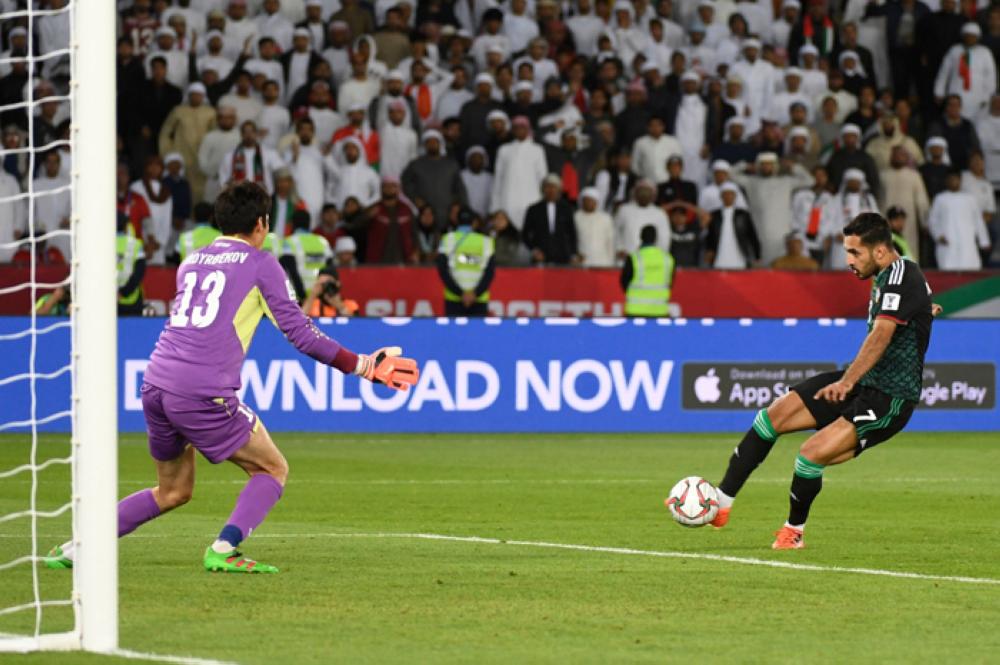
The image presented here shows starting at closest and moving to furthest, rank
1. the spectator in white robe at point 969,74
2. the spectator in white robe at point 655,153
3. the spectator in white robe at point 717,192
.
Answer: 1. the spectator in white robe at point 717,192
2. the spectator in white robe at point 655,153
3. the spectator in white robe at point 969,74

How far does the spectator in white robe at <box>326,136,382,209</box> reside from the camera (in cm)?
2344

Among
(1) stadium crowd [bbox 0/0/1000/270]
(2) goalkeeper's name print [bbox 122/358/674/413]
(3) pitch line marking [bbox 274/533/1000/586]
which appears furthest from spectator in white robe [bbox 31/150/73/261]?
(3) pitch line marking [bbox 274/533/1000/586]

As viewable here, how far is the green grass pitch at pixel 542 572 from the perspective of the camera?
731cm

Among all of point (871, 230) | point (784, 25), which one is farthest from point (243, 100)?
point (871, 230)

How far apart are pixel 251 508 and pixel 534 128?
15.8 m

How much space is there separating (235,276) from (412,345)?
10.9 metres

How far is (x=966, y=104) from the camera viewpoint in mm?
25969

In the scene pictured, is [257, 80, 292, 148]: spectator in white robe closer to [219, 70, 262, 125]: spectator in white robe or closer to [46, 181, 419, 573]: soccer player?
[219, 70, 262, 125]: spectator in white robe

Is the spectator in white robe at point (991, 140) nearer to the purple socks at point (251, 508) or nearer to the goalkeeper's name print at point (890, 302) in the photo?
the goalkeeper's name print at point (890, 302)

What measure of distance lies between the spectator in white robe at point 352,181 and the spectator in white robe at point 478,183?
3.74 ft

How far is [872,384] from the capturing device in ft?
35.2

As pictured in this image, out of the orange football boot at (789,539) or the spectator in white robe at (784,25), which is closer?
the orange football boot at (789,539)

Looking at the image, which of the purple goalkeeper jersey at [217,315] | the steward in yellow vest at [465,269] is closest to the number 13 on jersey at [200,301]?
the purple goalkeeper jersey at [217,315]

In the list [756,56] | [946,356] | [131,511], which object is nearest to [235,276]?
[131,511]
